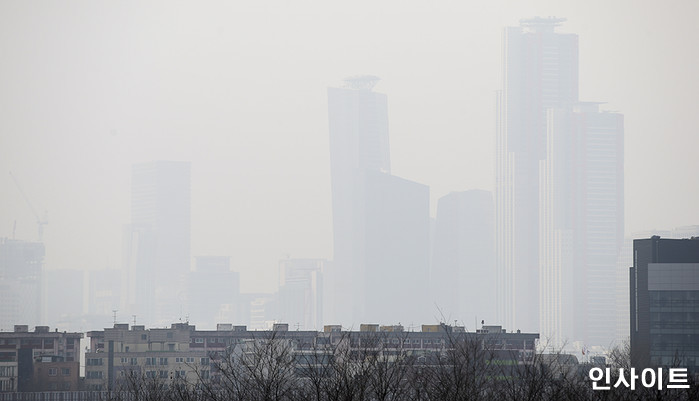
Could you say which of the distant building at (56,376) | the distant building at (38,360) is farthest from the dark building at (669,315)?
the distant building at (38,360)

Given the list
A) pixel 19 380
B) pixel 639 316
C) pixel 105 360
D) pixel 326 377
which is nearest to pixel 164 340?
pixel 105 360

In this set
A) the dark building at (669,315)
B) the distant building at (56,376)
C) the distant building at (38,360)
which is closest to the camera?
the dark building at (669,315)

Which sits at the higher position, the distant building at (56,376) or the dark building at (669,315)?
the dark building at (669,315)

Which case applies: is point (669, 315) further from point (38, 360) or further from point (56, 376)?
point (38, 360)

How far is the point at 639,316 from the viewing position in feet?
307

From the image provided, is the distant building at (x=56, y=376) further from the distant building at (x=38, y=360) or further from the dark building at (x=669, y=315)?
the dark building at (x=669, y=315)

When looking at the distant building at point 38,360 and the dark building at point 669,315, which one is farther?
the distant building at point 38,360

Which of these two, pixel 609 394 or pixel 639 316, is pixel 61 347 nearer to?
pixel 639 316

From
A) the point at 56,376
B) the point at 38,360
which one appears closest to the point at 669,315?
the point at 56,376

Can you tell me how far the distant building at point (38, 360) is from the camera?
10306 centimetres

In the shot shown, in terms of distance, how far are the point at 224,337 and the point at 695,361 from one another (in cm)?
4728

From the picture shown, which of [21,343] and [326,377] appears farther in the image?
[21,343]

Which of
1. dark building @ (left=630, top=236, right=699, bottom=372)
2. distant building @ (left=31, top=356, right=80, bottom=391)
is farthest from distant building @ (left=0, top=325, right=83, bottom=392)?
dark building @ (left=630, top=236, right=699, bottom=372)

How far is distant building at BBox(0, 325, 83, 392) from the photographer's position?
338ft
